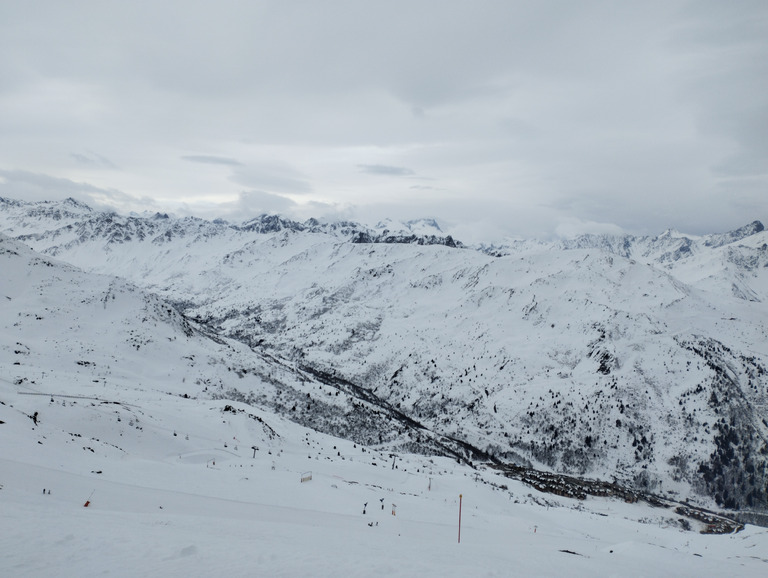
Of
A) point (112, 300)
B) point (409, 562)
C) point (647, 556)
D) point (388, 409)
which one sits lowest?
point (388, 409)

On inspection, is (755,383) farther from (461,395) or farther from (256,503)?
(256,503)

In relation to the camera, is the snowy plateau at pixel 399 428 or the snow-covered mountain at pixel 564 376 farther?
the snow-covered mountain at pixel 564 376

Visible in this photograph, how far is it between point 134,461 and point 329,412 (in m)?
58.4

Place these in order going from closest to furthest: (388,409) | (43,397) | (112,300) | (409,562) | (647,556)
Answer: (409,562), (647,556), (43,397), (112,300), (388,409)

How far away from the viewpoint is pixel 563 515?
3831cm

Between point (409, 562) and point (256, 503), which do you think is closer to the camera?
point (409, 562)

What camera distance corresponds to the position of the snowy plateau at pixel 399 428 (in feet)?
45.1

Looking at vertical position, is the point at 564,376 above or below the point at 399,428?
above

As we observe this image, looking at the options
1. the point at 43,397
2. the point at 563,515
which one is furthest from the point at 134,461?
the point at 563,515

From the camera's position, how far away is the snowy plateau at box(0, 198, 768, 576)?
541 inches

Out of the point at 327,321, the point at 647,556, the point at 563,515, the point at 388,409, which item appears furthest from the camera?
the point at 327,321

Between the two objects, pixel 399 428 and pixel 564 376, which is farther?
pixel 564 376

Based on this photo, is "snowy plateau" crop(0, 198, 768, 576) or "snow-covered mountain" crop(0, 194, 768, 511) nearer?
"snowy plateau" crop(0, 198, 768, 576)

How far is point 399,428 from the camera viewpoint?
81.9 meters
